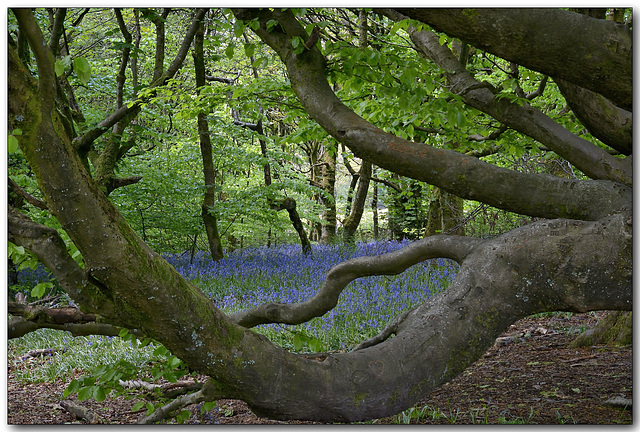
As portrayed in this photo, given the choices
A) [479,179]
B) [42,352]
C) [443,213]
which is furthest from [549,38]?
[443,213]

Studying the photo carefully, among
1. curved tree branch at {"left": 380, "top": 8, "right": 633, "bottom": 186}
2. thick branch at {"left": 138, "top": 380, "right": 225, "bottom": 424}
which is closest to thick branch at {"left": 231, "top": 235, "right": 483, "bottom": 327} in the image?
thick branch at {"left": 138, "top": 380, "right": 225, "bottom": 424}

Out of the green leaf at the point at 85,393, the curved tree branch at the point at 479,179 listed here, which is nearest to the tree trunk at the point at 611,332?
the curved tree branch at the point at 479,179

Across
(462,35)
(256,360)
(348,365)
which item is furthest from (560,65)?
(256,360)

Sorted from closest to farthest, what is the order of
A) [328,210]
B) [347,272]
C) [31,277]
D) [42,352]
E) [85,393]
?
[85,393] → [347,272] → [42,352] → [31,277] → [328,210]

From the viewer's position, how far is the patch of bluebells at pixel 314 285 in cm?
527

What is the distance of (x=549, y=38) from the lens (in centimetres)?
183

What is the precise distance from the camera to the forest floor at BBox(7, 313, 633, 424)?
308cm

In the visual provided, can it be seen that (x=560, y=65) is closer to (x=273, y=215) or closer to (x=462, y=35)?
(x=462, y=35)

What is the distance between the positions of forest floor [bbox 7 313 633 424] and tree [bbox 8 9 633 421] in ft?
3.95

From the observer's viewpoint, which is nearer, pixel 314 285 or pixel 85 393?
pixel 85 393

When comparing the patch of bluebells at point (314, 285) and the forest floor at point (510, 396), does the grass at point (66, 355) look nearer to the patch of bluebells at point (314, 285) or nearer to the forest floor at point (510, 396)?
the forest floor at point (510, 396)

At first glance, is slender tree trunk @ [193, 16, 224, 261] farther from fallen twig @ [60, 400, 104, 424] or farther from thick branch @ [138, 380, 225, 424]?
thick branch @ [138, 380, 225, 424]

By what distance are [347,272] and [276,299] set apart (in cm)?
356

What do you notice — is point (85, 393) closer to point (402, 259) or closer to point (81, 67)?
point (81, 67)
